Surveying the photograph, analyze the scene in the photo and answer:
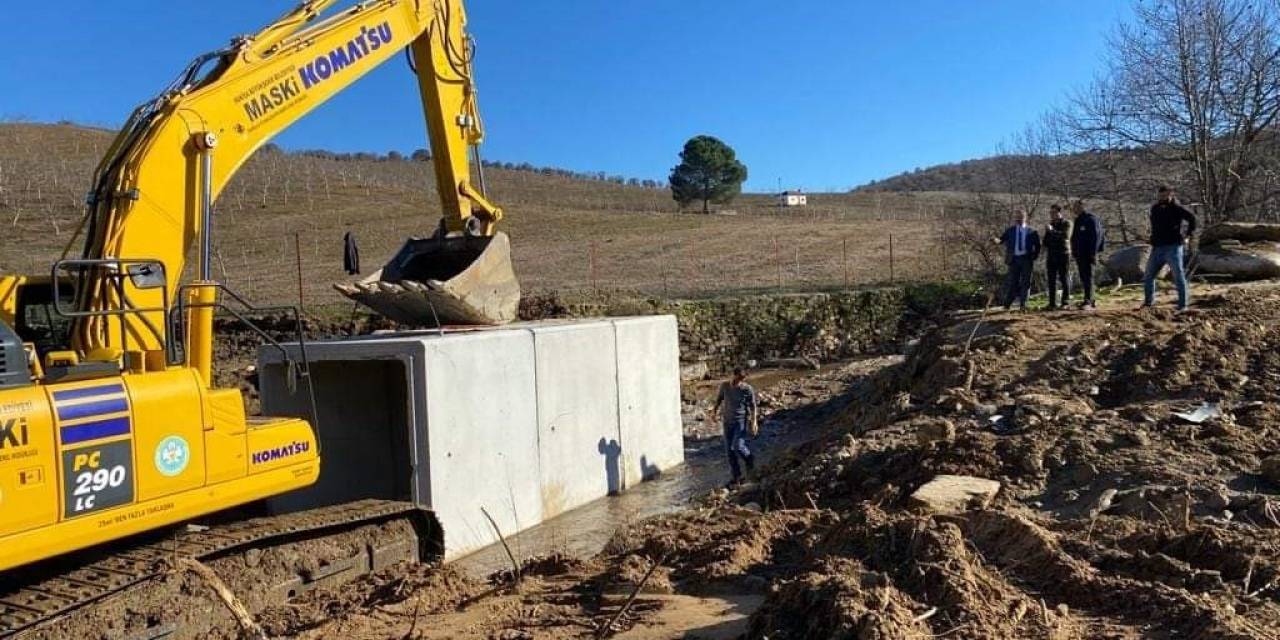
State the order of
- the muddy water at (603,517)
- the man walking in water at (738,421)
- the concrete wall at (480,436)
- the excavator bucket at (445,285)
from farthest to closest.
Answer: the man walking in water at (738,421), the excavator bucket at (445,285), the muddy water at (603,517), the concrete wall at (480,436)

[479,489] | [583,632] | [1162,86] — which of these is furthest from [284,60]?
[1162,86]

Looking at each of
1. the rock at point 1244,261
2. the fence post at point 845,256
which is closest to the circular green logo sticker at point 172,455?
the rock at point 1244,261

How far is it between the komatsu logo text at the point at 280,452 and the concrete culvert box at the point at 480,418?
2196mm

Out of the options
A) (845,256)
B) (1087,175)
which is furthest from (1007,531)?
(845,256)

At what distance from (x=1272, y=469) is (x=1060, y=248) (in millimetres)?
7812

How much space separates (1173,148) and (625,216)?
29.5 meters

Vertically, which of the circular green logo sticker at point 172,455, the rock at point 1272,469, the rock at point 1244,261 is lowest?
the rock at point 1272,469

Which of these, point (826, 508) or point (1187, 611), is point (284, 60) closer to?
point (826, 508)

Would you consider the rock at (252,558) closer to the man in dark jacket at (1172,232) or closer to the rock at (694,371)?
the man in dark jacket at (1172,232)

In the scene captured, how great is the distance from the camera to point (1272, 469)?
7.72 m

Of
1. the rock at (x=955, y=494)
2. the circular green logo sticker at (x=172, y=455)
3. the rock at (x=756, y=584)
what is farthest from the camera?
the rock at (x=955, y=494)

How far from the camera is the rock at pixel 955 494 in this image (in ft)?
25.7

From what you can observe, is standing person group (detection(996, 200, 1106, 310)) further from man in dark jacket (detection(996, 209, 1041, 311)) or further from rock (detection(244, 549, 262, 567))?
rock (detection(244, 549, 262, 567))

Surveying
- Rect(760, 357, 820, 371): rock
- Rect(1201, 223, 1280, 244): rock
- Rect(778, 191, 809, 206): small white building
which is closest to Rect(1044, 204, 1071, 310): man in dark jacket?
Rect(1201, 223, 1280, 244): rock
